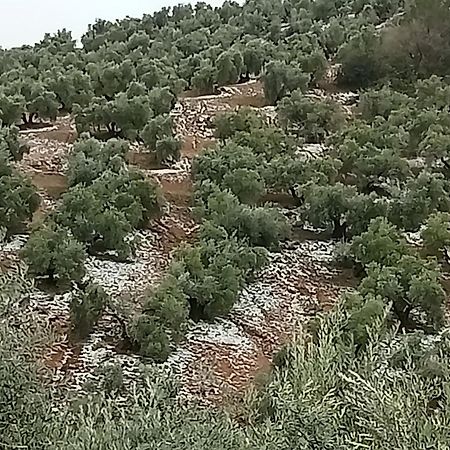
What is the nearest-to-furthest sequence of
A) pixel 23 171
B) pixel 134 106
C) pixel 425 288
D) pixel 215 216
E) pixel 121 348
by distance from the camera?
pixel 121 348, pixel 425 288, pixel 215 216, pixel 23 171, pixel 134 106

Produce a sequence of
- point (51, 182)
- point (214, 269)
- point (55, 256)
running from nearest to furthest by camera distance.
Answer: point (55, 256)
point (214, 269)
point (51, 182)

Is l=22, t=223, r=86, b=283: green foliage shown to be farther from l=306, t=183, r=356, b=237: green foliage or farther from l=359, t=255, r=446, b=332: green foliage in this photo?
l=306, t=183, r=356, b=237: green foliage

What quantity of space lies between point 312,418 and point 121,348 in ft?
20.3

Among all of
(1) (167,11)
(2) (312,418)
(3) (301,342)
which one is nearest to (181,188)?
(3) (301,342)

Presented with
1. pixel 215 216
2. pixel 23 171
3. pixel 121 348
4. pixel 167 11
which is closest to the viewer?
pixel 121 348

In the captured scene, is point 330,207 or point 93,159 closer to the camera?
point 330,207

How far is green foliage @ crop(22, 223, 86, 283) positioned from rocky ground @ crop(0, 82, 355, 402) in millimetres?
393

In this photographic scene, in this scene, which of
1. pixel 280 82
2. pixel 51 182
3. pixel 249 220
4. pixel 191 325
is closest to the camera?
pixel 191 325

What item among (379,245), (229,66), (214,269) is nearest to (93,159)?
(214,269)

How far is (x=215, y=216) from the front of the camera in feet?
58.4

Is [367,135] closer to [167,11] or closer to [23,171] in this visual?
[23,171]

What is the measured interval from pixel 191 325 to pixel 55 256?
2.56 meters

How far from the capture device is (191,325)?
1454cm

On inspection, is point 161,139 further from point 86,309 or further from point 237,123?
point 86,309
